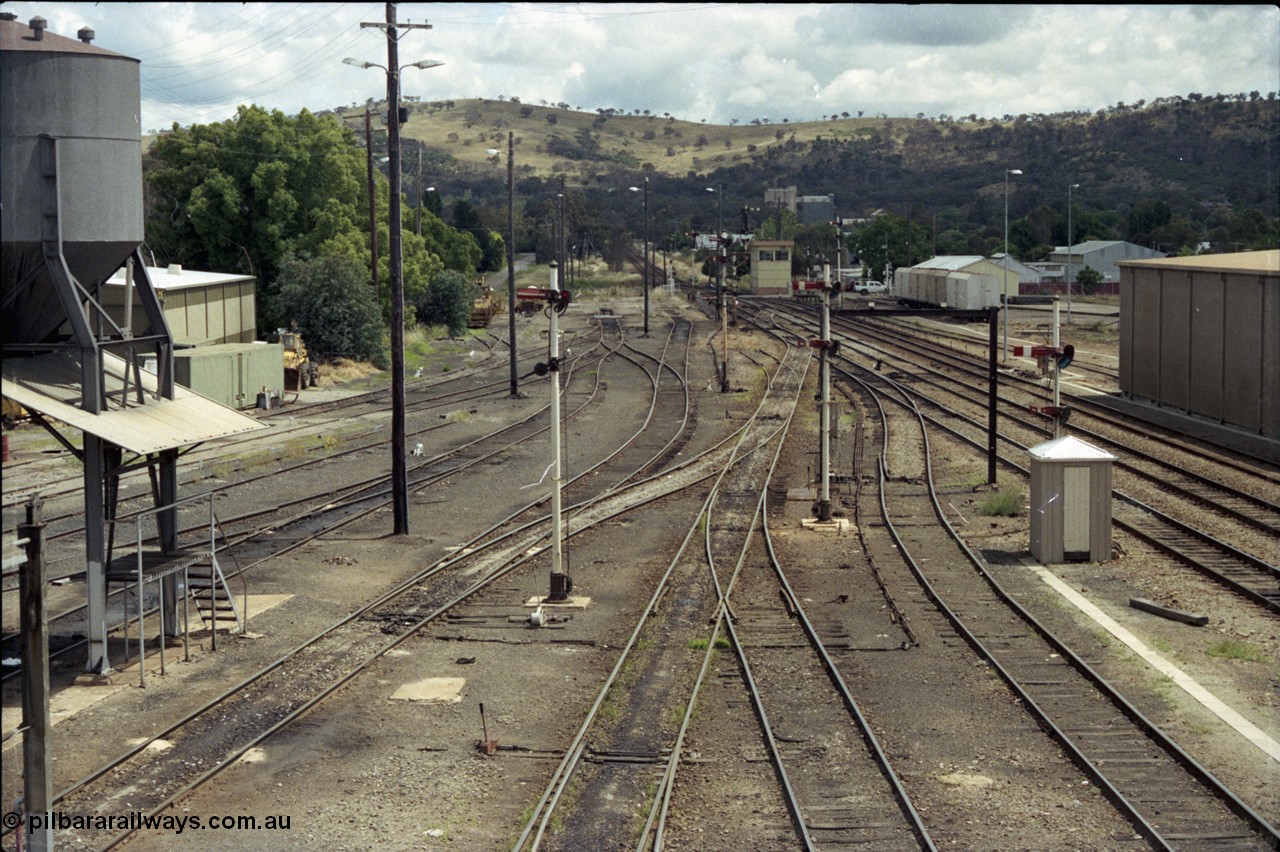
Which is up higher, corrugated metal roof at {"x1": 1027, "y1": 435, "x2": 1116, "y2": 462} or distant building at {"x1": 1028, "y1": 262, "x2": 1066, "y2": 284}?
distant building at {"x1": 1028, "y1": 262, "x2": 1066, "y2": 284}

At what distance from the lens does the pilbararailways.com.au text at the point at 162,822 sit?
1038 centimetres

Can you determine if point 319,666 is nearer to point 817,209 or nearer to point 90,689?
point 90,689

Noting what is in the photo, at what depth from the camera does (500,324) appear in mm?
79438

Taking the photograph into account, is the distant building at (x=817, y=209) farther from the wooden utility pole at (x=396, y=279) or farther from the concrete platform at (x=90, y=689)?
the concrete platform at (x=90, y=689)

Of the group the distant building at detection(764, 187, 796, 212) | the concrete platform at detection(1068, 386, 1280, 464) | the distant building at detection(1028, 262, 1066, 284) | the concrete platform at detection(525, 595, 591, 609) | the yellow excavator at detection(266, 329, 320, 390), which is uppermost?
the distant building at detection(764, 187, 796, 212)

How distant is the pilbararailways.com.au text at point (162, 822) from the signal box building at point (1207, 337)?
2605cm

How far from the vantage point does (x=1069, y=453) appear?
20.7m

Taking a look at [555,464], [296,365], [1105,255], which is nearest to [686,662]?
[555,464]

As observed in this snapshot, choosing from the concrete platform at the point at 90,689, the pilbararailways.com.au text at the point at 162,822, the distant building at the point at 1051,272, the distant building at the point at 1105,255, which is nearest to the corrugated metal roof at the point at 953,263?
the distant building at the point at 1051,272

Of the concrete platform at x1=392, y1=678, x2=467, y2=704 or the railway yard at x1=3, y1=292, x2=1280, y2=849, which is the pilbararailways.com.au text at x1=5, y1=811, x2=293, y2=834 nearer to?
the railway yard at x1=3, y1=292, x2=1280, y2=849

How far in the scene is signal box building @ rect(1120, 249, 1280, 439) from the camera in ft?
104

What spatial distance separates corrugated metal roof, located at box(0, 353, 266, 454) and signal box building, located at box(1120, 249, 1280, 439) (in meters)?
23.7

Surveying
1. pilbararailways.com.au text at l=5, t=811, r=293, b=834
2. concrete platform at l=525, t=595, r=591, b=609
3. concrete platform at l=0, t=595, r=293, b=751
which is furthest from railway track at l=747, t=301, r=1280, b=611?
concrete platform at l=0, t=595, r=293, b=751

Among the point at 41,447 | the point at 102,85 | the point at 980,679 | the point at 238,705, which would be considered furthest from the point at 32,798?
the point at 41,447
